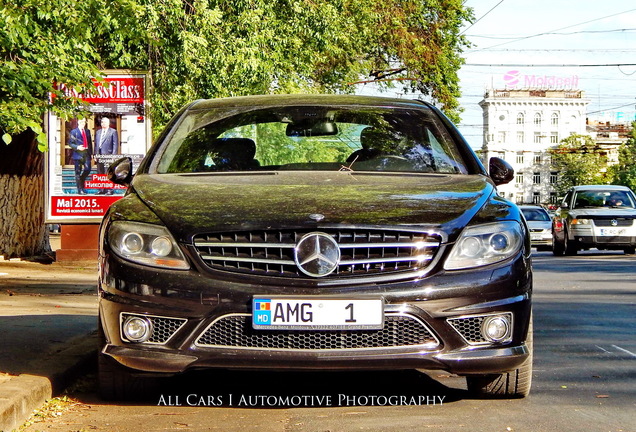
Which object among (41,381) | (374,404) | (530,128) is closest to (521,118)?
(530,128)

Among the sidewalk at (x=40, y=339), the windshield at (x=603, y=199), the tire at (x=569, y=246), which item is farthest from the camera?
Answer: the windshield at (x=603, y=199)

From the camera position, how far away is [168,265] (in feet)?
16.6

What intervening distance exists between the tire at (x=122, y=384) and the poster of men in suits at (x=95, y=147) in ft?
35.4

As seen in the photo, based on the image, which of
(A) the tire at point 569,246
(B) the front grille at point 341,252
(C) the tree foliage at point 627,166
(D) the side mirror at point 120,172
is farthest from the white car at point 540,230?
(C) the tree foliage at point 627,166

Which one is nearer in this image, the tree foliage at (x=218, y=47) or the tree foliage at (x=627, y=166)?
the tree foliage at (x=218, y=47)

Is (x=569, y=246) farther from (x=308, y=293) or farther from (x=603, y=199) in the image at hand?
(x=308, y=293)

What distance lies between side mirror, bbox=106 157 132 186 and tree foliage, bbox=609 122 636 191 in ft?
354

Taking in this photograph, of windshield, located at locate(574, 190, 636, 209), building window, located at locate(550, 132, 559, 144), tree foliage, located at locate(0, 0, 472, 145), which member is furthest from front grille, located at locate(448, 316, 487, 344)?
building window, located at locate(550, 132, 559, 144)

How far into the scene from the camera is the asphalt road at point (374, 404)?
516 cm

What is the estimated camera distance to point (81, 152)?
1697cm

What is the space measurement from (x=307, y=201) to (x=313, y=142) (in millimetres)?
1538

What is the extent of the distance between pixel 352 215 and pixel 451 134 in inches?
67.6

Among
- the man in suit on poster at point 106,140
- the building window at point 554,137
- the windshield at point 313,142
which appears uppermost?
the building window at point 554,137

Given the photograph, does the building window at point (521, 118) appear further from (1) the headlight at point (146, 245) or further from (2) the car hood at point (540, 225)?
(1) the headlight at point (146, 245)
